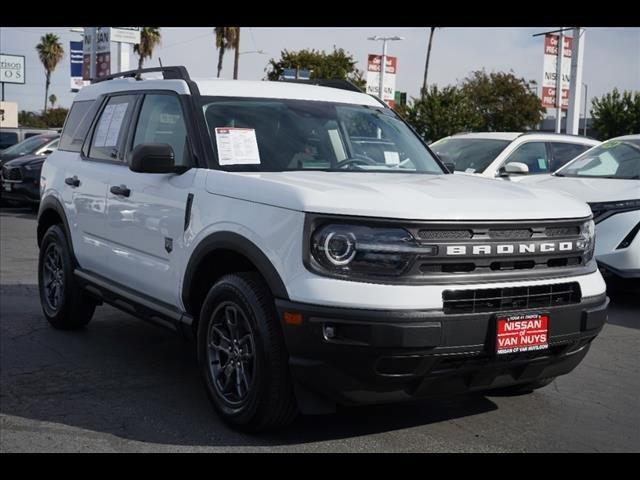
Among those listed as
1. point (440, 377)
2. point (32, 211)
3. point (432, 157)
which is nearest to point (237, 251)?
point (440, 377)

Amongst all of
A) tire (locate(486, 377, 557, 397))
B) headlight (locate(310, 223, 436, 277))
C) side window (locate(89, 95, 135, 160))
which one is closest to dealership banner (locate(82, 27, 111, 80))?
side window (locate(89, 95, 135, 160))

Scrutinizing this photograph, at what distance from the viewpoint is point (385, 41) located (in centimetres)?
3962

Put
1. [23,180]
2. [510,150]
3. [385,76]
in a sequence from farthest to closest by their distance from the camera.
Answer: [385,76] < [23,180] < [510,150]

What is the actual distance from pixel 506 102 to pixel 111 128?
49.1 m

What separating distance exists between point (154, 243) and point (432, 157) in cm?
194

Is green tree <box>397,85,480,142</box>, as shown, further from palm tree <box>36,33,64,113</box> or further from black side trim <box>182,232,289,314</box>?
palm tree <box>36,33,64,113</box>

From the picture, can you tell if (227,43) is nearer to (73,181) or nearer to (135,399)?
(73,181)

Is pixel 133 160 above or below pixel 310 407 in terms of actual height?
above

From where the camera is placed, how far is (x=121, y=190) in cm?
545

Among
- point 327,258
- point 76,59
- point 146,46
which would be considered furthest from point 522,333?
point 146,46

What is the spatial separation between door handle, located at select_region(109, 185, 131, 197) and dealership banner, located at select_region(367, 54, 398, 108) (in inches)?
1133

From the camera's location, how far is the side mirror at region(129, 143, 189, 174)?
473 centimetres
